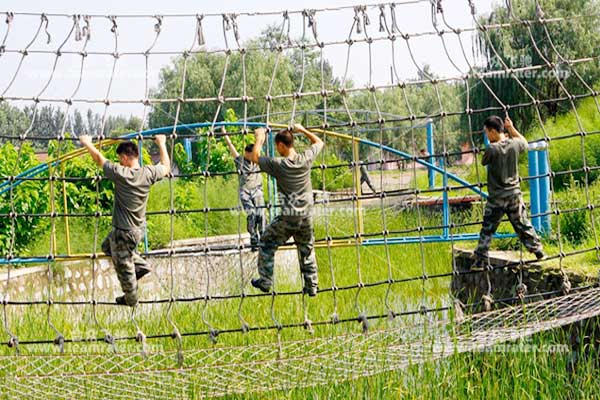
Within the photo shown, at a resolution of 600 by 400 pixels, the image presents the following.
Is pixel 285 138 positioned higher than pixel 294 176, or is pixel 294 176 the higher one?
pixel 285 138

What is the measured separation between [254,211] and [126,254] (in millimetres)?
4051

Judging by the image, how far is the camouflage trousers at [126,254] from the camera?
4801mm

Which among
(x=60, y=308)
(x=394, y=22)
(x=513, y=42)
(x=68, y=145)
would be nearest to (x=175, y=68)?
(x=513, y=42)

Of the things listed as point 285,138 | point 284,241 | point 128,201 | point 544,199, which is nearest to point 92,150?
point 128,201

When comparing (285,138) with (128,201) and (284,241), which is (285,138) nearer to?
(284,241)

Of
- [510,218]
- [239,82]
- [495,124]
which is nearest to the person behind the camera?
[495,124]

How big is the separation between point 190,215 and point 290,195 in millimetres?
8003

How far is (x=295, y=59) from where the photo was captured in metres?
29.3

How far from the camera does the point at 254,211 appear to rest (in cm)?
883

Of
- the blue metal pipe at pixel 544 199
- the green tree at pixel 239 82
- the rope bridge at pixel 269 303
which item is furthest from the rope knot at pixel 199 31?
the green tree at pixel 239 82

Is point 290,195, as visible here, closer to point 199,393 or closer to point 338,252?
point 199,393

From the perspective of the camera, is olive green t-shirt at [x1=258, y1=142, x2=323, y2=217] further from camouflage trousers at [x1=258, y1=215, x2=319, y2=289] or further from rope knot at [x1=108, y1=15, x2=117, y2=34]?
rope knot at [x1=108, y1=15, x2=117, y2=34]

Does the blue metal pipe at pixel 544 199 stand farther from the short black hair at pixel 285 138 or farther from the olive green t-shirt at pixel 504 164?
the short black hair at pixel 285 138

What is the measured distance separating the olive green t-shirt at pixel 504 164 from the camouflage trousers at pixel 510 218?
51mm
